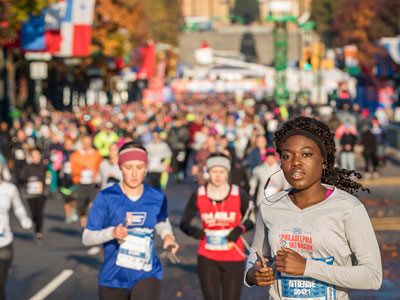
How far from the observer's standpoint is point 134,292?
8969 mm

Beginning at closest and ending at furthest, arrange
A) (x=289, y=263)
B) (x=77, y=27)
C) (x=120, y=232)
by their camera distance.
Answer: (x=289, y=263) < (x=120, y=232) < (x=77, y=27)

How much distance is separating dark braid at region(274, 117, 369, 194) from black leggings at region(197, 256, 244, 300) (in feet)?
→ 15.4

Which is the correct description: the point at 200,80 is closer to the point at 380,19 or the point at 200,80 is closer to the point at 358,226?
the point at 380,19

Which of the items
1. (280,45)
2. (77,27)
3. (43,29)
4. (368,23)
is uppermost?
(368,23)

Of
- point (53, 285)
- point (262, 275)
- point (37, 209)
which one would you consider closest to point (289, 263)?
point (262, 275)

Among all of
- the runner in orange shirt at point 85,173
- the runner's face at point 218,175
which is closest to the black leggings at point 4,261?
the runner's face at point 218,175

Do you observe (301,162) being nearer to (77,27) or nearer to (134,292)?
(134,292)

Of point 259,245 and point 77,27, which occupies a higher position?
point 77,27

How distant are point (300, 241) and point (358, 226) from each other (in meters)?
0.27

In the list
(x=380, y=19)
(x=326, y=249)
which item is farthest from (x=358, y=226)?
(x=380, y=19)

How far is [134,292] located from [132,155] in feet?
3.13

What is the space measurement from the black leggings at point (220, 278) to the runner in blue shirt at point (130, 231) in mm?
1525

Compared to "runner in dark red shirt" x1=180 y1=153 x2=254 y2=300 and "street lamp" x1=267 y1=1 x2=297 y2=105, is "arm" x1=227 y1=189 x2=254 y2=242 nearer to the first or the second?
"runner in dark red shirt" x1=180 y1=153 x2=254 y2=300

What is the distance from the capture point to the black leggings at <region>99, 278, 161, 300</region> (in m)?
8.96
